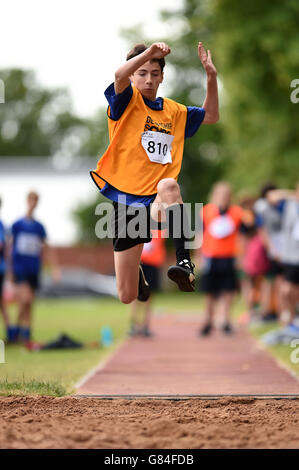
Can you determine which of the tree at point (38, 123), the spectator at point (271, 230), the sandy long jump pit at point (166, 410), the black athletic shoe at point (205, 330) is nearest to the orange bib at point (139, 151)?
the sandy long jump pit at point (166, 410)

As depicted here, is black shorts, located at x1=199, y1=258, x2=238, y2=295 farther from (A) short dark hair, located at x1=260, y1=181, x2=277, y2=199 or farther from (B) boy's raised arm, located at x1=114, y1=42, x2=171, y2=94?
(B) boy's raised arm, located at x1=114, y1=42, x2=171, y2=94

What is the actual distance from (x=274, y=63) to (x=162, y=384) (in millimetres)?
14853

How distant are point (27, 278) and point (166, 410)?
6.69m

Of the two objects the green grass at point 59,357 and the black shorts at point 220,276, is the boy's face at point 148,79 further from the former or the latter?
the black shorts at point 220,276

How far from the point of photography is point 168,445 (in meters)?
4.09

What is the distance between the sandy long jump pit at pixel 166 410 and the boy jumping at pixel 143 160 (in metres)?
0.95

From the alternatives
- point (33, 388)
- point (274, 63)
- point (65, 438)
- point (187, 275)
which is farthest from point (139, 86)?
point (274, 63)

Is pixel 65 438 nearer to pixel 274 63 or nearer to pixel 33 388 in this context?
pixel 33 388

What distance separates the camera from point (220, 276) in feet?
40.8

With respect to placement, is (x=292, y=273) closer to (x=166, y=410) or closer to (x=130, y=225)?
(x=130, y=225)

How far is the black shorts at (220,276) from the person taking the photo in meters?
12.4

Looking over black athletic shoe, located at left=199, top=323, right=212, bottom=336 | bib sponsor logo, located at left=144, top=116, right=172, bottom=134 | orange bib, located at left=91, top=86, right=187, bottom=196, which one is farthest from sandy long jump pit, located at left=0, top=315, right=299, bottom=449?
black athletic shoe, located at left=199, top=323, right=212, bottom=336

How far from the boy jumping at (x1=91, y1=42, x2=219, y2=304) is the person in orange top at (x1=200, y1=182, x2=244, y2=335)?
611cm

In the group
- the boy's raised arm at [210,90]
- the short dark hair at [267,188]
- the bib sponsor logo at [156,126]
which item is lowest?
the short dark hair at [267,188]
